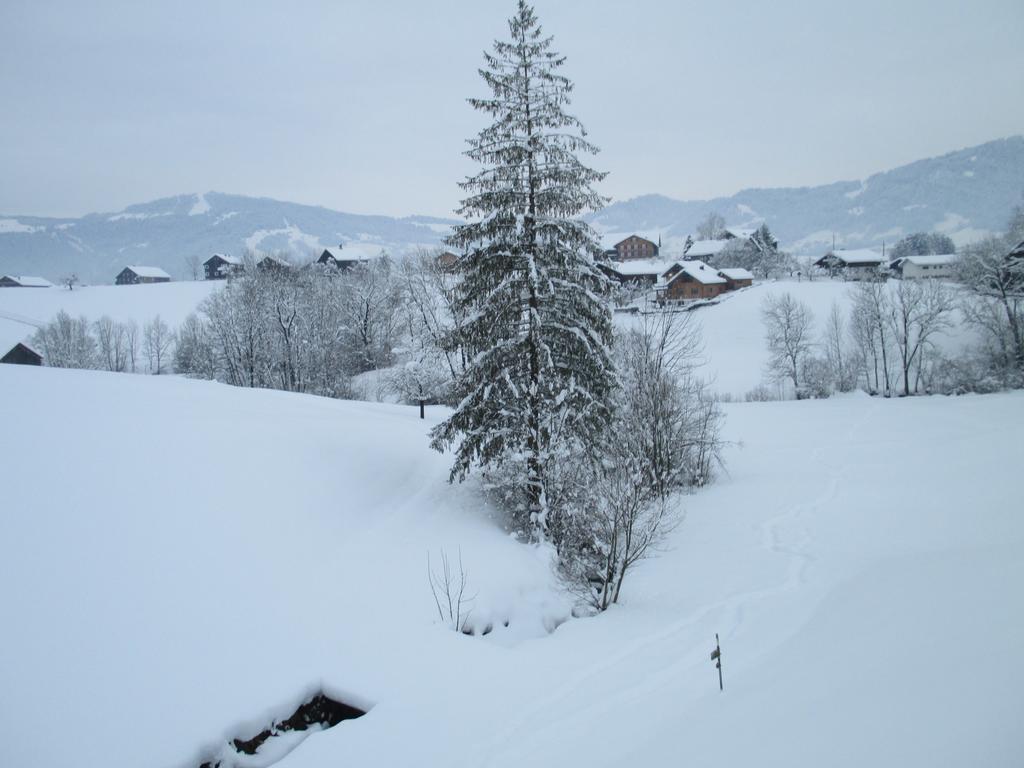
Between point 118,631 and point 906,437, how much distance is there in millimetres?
35612

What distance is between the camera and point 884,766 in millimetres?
4906

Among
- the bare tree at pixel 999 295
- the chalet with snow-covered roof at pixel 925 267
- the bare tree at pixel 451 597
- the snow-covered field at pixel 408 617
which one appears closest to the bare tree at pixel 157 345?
the snow-covered field at pixel 408 617

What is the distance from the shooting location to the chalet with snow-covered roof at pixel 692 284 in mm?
70625

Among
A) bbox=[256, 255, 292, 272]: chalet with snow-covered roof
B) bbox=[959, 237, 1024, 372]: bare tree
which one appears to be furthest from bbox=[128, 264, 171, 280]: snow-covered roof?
bbox=[959, 237, 1024, 372]: bare tree

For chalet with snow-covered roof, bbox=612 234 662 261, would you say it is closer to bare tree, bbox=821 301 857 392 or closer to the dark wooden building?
the dark wooden building

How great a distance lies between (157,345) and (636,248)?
81976 millimetres

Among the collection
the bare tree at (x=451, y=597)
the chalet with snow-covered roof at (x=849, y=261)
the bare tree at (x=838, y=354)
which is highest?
the chalet with snow-covered roof at (x=849, y=261)

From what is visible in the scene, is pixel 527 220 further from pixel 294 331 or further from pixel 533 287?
pixel 294 331

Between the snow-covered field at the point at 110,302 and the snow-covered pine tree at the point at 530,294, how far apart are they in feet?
206

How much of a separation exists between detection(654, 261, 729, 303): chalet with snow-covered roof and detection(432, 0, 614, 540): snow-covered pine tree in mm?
58451

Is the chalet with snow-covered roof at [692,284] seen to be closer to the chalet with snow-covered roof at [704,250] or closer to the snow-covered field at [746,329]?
the snow-covered field at [746,329]

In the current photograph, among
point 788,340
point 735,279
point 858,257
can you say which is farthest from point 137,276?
point 858,257

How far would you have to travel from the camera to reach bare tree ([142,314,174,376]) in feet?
Result: 181

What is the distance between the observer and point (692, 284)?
234 feet
